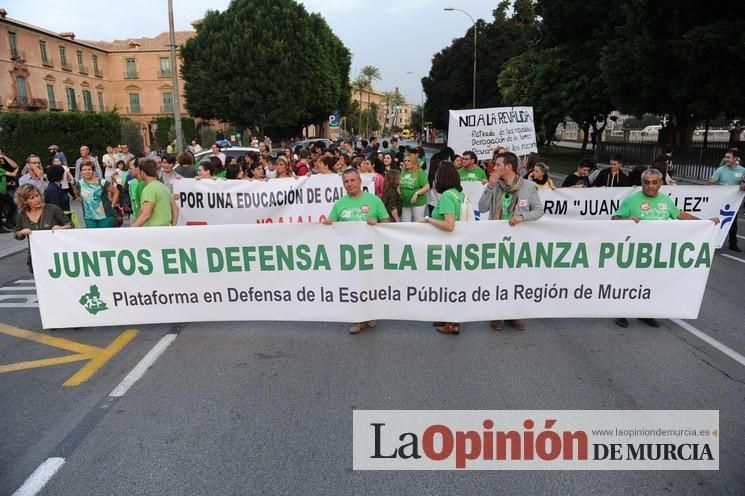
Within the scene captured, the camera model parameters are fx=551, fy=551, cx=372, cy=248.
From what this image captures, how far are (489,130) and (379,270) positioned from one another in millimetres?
7766

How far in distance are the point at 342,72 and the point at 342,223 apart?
58826mm

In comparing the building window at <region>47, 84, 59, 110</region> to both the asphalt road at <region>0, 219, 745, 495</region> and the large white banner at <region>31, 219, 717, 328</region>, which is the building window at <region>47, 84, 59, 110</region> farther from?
the large white banner at <region>31, 219, 717, 328</region>

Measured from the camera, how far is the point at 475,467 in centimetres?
345

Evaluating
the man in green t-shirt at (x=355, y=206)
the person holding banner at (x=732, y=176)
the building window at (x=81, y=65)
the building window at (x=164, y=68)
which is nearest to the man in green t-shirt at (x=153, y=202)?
A: the man in green t-shirt at (x=355, y=206)

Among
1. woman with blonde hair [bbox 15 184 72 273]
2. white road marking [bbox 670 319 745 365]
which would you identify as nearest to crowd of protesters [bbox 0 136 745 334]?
woman with blonde hair [bbox 15 184 72 273]

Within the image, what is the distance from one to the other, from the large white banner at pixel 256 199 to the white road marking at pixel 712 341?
4949 millimetres

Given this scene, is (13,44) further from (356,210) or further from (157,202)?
(356,210)

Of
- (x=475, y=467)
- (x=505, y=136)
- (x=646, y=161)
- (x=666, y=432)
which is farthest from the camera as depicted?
(x=646, y=161)

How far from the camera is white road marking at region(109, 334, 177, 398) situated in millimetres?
4520

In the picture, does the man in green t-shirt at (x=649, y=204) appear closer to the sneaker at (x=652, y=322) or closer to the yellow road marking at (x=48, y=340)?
the sneaker at (x=652, y=322)

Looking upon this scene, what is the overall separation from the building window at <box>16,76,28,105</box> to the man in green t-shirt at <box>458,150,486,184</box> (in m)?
51.5

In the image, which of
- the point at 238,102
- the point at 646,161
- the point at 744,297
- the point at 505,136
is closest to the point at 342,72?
the point at 238,102

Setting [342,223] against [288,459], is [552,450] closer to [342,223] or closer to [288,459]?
[288,459]

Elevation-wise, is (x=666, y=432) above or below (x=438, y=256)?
below
